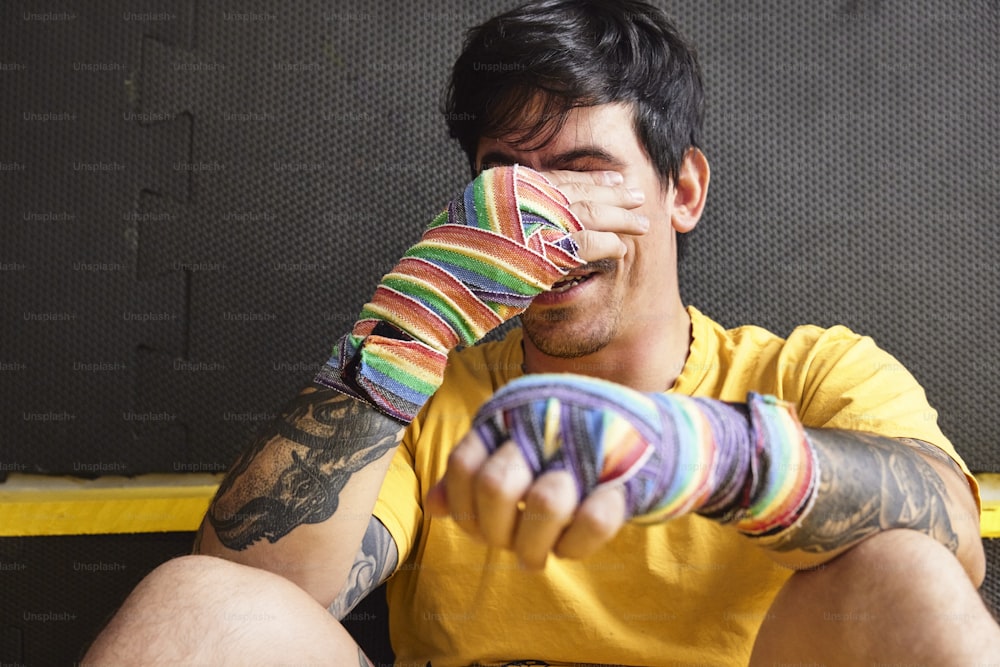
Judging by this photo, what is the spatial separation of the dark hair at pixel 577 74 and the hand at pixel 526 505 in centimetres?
66

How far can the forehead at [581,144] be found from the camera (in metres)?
1.17

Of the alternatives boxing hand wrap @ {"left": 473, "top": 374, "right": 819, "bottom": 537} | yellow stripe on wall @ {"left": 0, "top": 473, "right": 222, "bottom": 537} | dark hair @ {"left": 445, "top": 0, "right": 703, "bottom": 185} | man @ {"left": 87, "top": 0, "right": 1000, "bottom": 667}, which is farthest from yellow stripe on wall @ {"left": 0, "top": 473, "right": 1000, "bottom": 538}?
boxing hand wrap @ {"left": 473, "top": 374, "right": 819, "bottom": 537}

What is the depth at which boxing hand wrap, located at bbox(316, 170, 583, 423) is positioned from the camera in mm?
933

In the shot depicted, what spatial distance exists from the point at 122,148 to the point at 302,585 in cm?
93

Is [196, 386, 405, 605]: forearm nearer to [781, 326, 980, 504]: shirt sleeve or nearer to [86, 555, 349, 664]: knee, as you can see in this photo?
[86, 555, 349, 664]: knee

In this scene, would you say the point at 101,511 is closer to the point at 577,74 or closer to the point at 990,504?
the point at 577,74

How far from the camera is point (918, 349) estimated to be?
154 centimetres

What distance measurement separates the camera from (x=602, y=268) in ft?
3.93

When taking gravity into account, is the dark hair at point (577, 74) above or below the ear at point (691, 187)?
above

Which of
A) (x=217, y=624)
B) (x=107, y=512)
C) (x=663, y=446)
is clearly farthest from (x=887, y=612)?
(x=107, y=512)

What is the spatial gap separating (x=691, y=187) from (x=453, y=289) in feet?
1.96

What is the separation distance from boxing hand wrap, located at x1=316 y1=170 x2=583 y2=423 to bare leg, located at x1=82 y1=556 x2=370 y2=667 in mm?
230

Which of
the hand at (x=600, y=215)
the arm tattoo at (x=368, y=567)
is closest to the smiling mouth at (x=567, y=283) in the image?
the hand at (x=600, y=215)

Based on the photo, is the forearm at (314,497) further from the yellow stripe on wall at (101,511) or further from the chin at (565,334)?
the yellow stripe on wall at (101,511)
